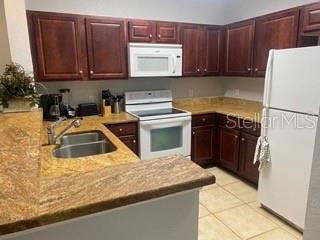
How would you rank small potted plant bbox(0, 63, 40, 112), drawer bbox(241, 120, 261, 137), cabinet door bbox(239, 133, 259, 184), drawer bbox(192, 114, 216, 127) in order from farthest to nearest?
drawer bbox(192, 114, 216, 127), cabinet door bbox(239, 133, 259, 184), drawer bbox(241, 120, 261, 137), small potted plant bbox(0, 63, 40, 112)

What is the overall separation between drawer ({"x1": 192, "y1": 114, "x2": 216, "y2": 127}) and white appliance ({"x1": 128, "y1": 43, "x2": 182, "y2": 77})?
2.16ft

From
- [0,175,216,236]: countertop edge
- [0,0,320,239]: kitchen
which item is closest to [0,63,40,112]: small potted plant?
[0,0,320,239]: kitchen

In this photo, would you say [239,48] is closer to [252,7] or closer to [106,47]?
[252,7]

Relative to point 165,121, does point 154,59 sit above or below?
above

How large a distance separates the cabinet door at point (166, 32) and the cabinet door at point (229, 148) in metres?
1.46

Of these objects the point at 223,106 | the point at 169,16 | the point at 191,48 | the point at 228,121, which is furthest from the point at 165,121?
the point at 169,16

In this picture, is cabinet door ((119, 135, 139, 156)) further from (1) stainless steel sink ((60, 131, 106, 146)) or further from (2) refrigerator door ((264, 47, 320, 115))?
(2) refrigerator door ((264, 47, 320, 115))

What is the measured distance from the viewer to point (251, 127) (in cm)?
293

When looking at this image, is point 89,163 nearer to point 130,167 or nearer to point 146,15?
point 130,167

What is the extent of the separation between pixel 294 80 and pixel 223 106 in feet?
6.01

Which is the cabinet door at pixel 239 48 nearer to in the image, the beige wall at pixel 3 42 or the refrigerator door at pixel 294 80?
the refrigerator door at pixel 294 80

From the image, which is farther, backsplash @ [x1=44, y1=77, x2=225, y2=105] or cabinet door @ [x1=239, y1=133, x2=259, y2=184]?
backsplash @ [x1=44, y1=77, x2=225, y2=105]

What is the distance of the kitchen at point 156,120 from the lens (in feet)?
2.39

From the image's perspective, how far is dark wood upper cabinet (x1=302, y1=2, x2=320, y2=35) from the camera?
7.66 feet
